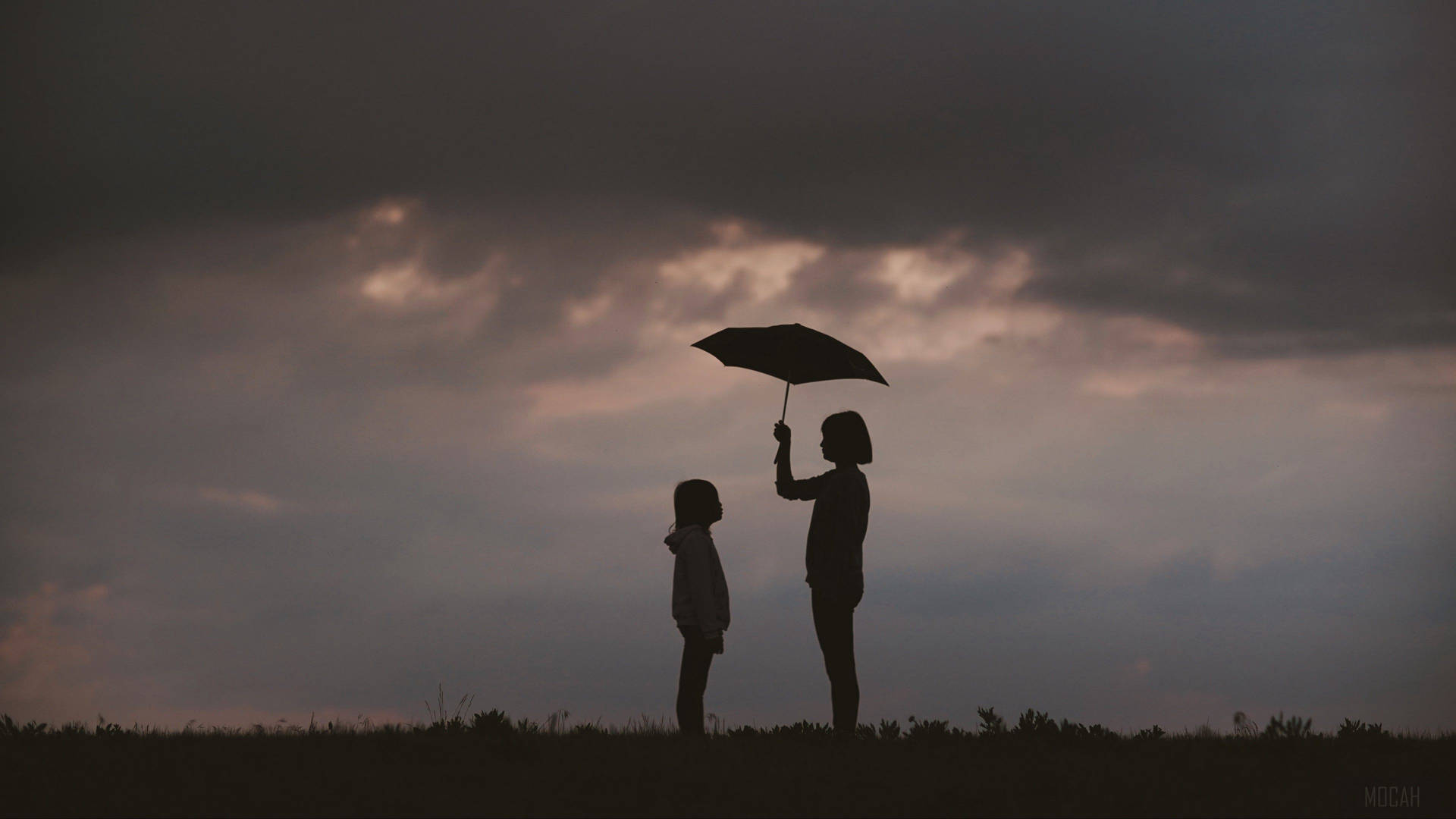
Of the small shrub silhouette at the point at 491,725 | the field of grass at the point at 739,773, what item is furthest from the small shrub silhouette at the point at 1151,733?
the small shrub silhouette at the point at 491,725

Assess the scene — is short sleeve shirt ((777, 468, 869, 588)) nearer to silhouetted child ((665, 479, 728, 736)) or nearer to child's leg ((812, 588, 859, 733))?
child's leg ((812, 588, 859, 733))

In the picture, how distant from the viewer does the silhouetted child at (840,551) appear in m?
10.4

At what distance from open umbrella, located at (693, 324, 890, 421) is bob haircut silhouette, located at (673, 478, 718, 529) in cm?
117

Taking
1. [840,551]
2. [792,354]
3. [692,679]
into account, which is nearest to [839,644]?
[840,551]

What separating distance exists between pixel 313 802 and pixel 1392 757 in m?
8.45

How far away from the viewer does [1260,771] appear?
936cm

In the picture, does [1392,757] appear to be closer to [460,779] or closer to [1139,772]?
[1139,772]

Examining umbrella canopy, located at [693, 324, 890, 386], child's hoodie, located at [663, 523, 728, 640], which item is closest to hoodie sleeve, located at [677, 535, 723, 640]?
child's hoodie, located at [663, 523, 728, 640]

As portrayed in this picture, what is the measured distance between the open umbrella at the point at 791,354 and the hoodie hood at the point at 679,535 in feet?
4.82

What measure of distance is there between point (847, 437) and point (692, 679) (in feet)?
8.96

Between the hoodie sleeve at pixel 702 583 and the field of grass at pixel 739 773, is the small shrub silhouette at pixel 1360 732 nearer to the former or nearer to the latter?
the field of grass at pixel 739 773

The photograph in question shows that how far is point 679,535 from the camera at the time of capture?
11508 millimetres

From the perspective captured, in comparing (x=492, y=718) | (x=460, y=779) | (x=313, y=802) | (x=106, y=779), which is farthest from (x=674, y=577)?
(x=106, y=779)

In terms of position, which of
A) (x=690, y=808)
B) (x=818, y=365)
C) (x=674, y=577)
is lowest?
(x=690, y=808)
